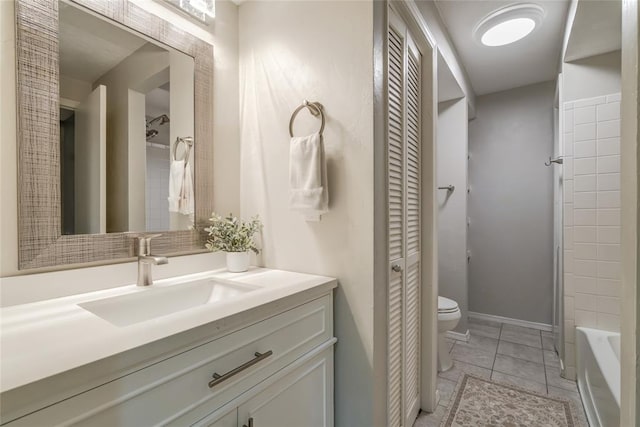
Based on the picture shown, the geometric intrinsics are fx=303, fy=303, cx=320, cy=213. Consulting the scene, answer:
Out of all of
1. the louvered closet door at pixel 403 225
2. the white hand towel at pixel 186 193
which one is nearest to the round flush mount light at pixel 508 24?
the louvered closet door at pixel 403 225

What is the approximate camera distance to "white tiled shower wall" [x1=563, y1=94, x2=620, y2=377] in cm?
193

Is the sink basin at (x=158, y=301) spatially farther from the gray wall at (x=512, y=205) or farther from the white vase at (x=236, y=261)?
the gray wall at (x=512, y=205)

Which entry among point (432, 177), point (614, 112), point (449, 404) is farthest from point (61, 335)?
point (614, 112)

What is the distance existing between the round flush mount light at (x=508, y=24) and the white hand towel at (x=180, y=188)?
209cm

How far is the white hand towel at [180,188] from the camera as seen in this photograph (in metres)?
1.36

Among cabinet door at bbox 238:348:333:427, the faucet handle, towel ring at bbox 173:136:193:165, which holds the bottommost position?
cabinet door at bbox 238:348:333:427

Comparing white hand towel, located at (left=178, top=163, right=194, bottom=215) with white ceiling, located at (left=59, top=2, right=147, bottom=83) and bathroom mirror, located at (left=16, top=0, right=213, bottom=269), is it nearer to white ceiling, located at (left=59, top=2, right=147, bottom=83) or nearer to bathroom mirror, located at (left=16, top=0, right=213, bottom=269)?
bathroom mirror, located at (left=16, top=0, right=213, bottom=269)

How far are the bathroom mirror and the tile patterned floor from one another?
5.68ft

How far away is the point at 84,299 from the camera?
992 mm

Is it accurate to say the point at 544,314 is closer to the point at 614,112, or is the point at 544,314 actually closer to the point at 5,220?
the point at 614,112

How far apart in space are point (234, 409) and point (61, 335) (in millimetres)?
465

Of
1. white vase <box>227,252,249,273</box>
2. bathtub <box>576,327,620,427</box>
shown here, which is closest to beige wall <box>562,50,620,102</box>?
bathtub <box>576,327,620,427</box>

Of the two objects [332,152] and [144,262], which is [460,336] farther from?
[144,262]

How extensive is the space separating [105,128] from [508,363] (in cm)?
290
